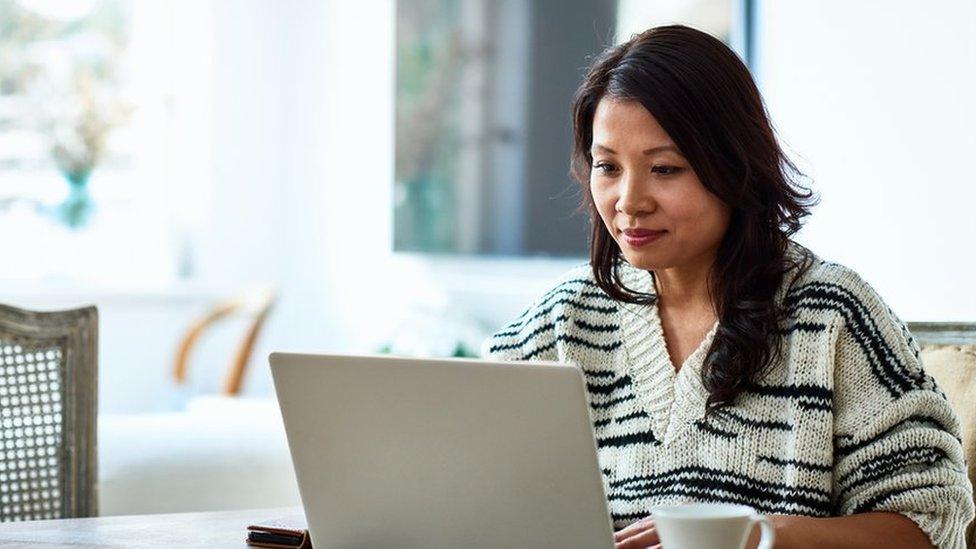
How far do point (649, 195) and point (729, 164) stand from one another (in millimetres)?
95

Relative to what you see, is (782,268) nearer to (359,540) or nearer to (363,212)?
(359,540)

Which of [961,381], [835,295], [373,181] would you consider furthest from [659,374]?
[373,181]

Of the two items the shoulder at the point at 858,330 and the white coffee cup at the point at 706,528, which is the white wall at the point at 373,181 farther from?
the white coffee cup at the point at 706,528

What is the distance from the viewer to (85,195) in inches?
217

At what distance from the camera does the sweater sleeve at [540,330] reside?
5.81 feet

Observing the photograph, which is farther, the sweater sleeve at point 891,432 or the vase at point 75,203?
the vase at point 75,203

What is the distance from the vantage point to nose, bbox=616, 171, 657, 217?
153cm

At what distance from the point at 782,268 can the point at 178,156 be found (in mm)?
4341

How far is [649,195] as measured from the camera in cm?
153

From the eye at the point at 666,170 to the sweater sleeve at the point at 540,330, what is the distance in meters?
0.29

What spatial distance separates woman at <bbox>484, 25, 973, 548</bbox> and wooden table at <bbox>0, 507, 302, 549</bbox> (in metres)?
0.43

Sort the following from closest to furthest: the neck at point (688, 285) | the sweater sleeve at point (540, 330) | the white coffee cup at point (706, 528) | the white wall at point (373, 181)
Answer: the white coffee cup at point (706, 528), the neck at point (688, 285), the sweater sleeve at point (540, 330), the white wall at point (373, 181)

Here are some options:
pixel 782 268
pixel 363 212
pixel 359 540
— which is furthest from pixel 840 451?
pixel 363 212

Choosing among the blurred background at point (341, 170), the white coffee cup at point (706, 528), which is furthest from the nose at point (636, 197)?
the blurred background at point (341, 170)
